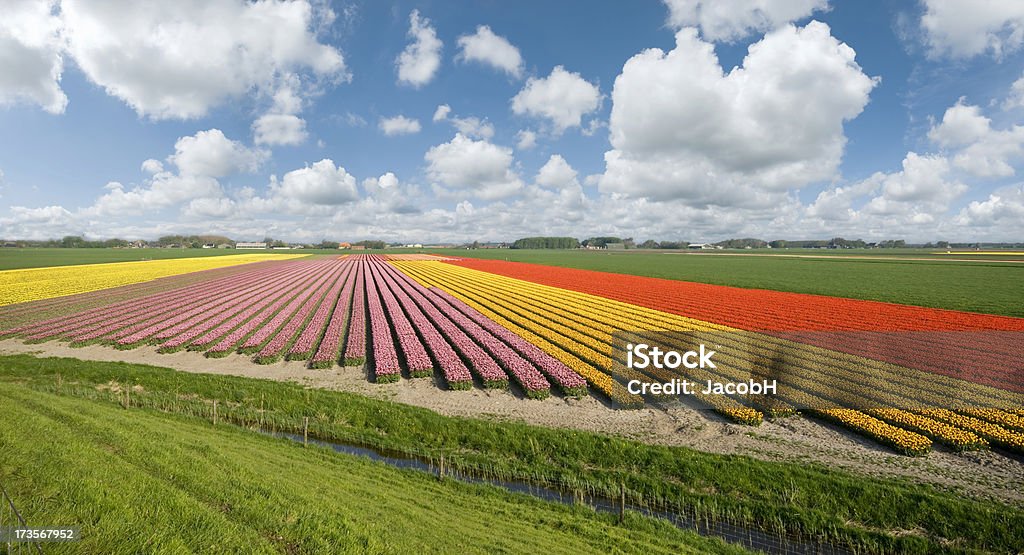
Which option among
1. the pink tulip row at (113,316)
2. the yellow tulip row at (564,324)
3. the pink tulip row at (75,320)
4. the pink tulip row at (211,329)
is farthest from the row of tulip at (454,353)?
the pink tulip row at (75,320)

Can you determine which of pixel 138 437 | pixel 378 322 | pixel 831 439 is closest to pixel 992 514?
pixel 831 439

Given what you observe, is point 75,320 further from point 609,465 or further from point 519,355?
point 609,465

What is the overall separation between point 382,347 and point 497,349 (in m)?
7.05

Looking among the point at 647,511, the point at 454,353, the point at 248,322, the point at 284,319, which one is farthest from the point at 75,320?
the point at 647,511

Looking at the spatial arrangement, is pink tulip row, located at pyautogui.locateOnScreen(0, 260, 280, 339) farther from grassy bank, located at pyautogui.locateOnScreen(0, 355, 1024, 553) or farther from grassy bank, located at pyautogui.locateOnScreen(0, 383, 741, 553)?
grassy bank, located at pyautogui.locateOnScreen(0, 383, 741, 553)

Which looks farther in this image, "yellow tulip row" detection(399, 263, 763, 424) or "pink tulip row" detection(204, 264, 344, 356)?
"pink tulip row" detection(204, 264, 344, 356)

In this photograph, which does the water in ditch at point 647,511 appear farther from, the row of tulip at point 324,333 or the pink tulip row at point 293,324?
the pink tulip row at point 293,324

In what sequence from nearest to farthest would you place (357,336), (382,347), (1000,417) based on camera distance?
(1000,417), (382,347), (357,336)

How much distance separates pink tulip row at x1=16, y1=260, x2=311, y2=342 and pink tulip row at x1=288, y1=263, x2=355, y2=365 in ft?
43.2

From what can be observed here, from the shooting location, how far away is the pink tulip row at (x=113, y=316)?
94.2 ft

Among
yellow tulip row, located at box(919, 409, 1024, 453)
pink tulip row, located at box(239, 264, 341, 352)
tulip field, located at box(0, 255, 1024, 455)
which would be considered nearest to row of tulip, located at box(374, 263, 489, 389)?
tulip field, located at box(0, 255, 1024, 455)

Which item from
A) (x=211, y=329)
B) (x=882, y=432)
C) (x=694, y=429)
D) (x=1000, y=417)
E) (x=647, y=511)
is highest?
(x=211, y=329)

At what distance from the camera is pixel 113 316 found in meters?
34.9

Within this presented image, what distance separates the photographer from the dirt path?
12.2 metres
